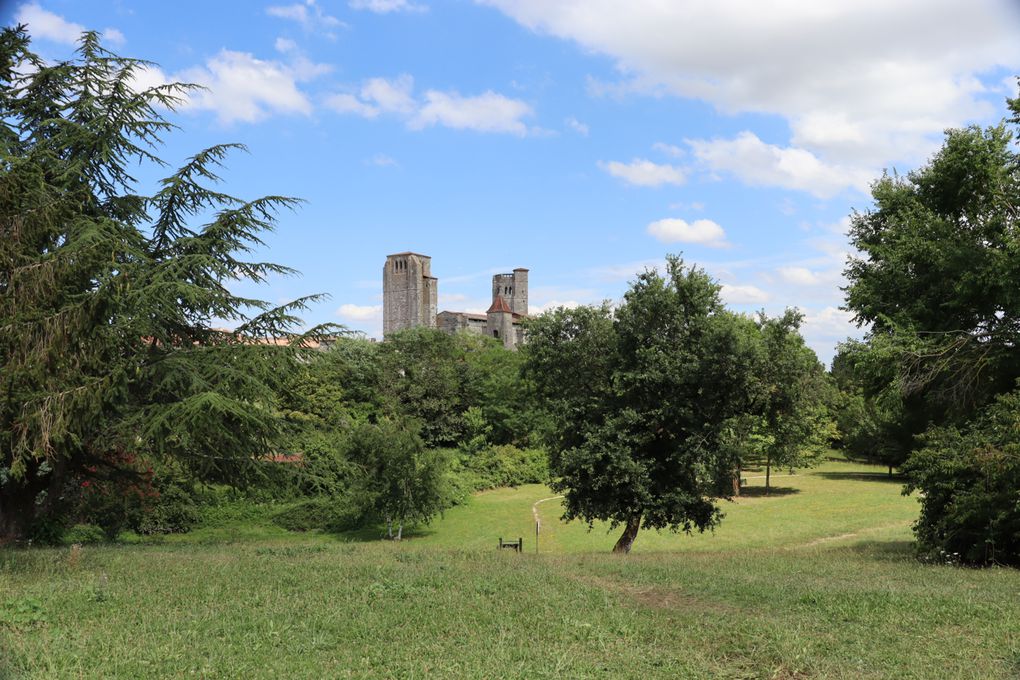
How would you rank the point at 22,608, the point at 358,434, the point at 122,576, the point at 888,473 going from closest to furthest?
the point at 22,608 < the point at 122,576 < the point at 358,434 < the point at 888,473

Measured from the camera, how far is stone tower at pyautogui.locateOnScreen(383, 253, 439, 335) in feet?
344

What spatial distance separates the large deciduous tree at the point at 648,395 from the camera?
18.0 meters

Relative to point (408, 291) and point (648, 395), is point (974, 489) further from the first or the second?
point (408, 291)

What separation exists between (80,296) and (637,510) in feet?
42.6

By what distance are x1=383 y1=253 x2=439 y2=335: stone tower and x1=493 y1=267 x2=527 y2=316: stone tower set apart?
1527 centimetres

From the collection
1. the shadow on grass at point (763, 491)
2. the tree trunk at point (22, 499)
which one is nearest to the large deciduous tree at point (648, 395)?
the tree trunk at point (22, 499)

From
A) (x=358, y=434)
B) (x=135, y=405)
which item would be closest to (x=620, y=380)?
(x=135, y=405)

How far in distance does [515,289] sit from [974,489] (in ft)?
347

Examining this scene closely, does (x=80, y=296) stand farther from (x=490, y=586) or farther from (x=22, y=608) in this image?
(x=490, y=586)

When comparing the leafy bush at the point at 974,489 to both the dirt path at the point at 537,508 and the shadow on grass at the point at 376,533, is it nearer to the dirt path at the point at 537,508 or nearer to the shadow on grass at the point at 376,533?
the dirt path at the point at 537,508

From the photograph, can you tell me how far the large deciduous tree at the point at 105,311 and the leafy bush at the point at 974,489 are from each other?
45.0ft

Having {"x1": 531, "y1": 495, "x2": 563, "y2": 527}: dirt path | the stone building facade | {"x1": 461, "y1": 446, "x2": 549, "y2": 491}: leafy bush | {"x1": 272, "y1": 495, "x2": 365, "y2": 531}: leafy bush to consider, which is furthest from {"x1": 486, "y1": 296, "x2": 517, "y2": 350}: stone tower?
{"x1": 272, "y1": 495, "x2": 365, "y2": 531}: leafy bush

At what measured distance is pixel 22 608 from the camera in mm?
8531

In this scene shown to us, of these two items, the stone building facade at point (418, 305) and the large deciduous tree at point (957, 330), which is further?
the stone building facade at point (418, 305)
